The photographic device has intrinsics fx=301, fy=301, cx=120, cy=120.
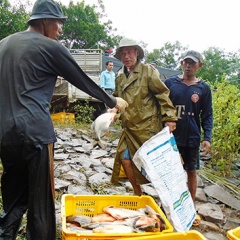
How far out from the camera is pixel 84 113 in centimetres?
1192

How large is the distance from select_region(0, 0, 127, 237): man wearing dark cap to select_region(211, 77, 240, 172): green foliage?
4347 mm

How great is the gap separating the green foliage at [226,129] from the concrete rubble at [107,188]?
3.05 ft

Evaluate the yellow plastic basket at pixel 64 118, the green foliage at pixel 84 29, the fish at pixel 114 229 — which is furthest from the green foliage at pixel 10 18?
the green foliage at pixel 84 29

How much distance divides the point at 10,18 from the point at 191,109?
11604 mm

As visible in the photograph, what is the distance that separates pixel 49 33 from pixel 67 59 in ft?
1.15

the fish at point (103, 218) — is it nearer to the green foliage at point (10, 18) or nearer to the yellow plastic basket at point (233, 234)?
the yellow plastic basket at point (233, 234)

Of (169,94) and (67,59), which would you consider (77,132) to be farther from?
(67,59)

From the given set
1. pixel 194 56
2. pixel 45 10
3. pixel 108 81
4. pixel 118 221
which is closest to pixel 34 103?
pixel 45 10

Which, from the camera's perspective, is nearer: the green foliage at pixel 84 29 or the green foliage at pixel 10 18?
the green foliage at pixel 10 18

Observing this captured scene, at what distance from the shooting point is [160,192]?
274 centimetres

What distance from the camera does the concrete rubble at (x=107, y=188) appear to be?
161 inches

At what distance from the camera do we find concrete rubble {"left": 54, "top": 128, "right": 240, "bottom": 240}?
13.4ft

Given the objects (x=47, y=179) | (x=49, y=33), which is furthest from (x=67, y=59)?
(x=47, y=179)

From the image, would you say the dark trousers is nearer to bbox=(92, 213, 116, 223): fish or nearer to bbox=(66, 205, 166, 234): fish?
bbox=(66, 205, 166, 234): fish
